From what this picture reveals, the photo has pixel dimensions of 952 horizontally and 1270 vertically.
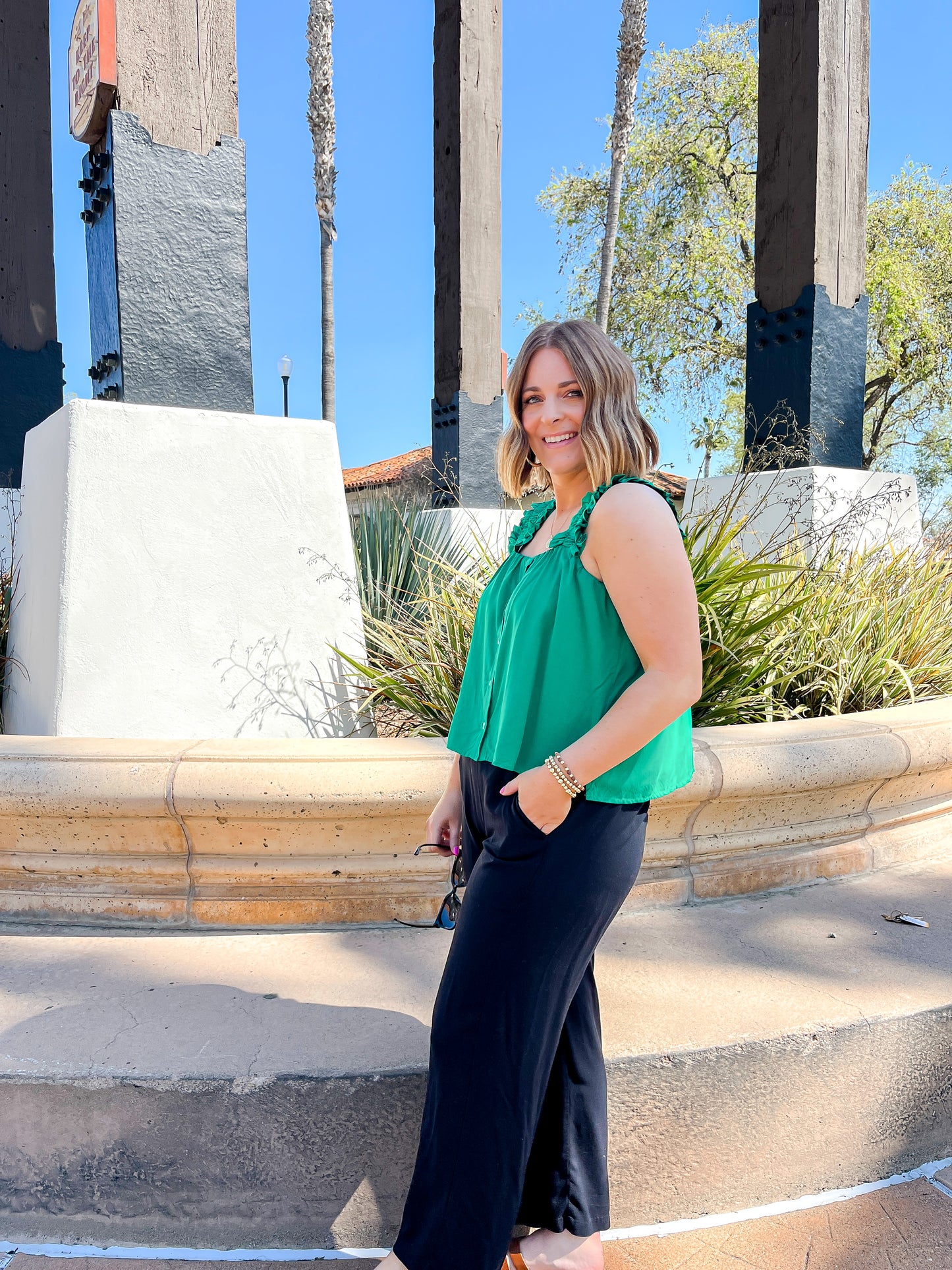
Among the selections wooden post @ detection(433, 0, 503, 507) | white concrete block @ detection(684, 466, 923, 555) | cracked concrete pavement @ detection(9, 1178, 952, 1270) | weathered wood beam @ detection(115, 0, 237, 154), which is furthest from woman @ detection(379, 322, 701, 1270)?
wooden post @ detection(433, 0, 503, 507)

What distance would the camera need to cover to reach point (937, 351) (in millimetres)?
19312

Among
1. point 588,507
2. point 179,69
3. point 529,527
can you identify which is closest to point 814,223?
point 179,69

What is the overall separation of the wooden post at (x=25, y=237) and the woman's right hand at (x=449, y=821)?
188 inches

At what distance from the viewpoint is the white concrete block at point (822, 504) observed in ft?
15.3

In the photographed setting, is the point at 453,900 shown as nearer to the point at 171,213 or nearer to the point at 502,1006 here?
the point at 502,1006

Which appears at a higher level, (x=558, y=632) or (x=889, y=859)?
(x=558, y=632)

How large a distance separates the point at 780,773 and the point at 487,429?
4175 millimetres

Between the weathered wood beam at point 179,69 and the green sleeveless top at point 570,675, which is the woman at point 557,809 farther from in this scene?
the weathered wood beam at point 179,69

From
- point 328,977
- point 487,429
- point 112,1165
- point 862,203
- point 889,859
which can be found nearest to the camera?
point 112,1165

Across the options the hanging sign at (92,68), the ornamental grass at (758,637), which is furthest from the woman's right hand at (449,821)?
the hanging sign at (92,68)

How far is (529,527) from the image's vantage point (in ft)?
5.54

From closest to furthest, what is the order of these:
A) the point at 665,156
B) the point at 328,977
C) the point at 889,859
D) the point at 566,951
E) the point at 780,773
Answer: the point at 566,951 < the point at 328,977 < the point at 780,773 < the point at 889,859 < the point at 665,156

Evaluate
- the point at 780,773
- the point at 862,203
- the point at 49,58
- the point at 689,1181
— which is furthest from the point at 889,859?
the point at 49,58

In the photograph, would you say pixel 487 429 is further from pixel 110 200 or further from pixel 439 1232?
pixel 439 1232
